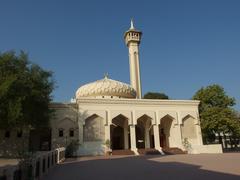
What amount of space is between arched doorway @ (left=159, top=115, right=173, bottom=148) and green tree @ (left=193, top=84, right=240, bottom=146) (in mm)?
3939

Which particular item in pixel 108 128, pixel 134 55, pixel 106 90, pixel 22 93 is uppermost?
pixel 134 55

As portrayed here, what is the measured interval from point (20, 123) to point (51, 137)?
19.4 feet

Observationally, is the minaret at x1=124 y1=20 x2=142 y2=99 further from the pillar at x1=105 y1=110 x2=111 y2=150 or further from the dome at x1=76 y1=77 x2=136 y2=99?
the pillar at x1=105 y1=110 x2=111 y2=150

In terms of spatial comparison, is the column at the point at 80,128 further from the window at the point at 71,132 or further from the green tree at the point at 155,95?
the green tree at the point at 155,95

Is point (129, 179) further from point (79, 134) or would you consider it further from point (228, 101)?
point (228, 101)

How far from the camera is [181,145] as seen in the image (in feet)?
96.5

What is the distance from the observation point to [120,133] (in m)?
32.7

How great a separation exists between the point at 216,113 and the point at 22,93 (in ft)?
70.0

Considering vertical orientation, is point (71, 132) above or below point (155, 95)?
below

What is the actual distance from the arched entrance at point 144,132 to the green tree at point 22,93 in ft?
41.2

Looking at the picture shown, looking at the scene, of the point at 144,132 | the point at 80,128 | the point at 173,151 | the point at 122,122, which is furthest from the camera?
the point at 144,132

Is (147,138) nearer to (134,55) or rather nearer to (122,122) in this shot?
(122,122)

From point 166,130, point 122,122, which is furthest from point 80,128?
point 166,130

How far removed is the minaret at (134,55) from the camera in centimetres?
3919
